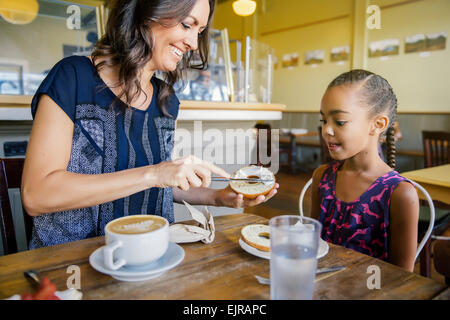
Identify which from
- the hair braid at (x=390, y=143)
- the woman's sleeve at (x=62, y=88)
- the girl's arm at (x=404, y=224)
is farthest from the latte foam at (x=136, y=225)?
the hair braid at (x=390, y=143)

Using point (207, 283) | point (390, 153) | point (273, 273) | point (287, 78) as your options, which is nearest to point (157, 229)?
point (207, 283)

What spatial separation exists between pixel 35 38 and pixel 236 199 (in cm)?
345

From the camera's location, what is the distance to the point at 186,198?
1.30 metres

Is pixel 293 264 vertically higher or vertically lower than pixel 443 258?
higher

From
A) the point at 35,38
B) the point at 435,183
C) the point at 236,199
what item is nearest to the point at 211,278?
the point at 236,199

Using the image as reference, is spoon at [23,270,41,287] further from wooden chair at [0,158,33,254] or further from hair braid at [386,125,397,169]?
hair braid at [386,125,397,169]

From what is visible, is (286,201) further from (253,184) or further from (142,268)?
(142,268)

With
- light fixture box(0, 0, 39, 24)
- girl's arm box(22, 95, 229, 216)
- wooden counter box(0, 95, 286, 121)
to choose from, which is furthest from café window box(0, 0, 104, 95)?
girl's arm box(22, 95, 229, 216)

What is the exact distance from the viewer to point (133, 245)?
648 millimetres

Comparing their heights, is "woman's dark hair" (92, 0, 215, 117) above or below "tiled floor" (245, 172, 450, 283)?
above

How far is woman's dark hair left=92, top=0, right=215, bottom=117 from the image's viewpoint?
1109mm

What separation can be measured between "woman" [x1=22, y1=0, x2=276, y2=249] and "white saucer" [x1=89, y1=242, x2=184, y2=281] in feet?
0.71

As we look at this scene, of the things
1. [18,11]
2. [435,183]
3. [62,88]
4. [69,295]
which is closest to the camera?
[69,295]
